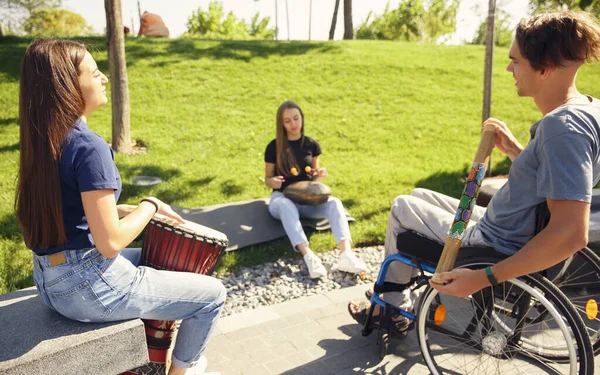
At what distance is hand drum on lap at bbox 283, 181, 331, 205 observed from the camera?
4.44 meters

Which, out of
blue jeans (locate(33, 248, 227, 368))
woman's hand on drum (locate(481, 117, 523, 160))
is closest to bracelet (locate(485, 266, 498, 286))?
woman's hand on drum (locate(481, 117, 523, 160))

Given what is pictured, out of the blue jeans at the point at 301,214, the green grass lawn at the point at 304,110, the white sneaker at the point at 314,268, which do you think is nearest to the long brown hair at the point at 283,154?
the blue jeans at the point at 301,214

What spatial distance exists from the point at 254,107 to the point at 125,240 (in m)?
6.78

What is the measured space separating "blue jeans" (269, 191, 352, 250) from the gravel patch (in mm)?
241

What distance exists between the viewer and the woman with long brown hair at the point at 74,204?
6.30ft

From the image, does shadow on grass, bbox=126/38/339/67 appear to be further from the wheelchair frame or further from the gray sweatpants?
the wheelchair frame

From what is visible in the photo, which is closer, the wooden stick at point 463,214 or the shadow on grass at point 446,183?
the wooden stick at point 463,214

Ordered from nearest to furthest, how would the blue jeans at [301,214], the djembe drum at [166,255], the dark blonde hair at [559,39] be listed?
the dark blonde hair at [559,39], the djembe drum at [166,255], the blue jeans at [301,214]

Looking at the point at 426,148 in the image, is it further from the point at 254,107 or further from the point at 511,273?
the point at 511,273

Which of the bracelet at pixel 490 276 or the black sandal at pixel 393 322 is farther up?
the bracelet at pixel 490 276

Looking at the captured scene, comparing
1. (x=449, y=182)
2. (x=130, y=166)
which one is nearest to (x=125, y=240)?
(x=130, y=166)

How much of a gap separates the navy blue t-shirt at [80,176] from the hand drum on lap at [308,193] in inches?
99.4

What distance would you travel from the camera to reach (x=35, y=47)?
195cm

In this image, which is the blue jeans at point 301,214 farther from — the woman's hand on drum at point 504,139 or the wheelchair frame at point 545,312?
the woman's hand on drum at point 504,139
